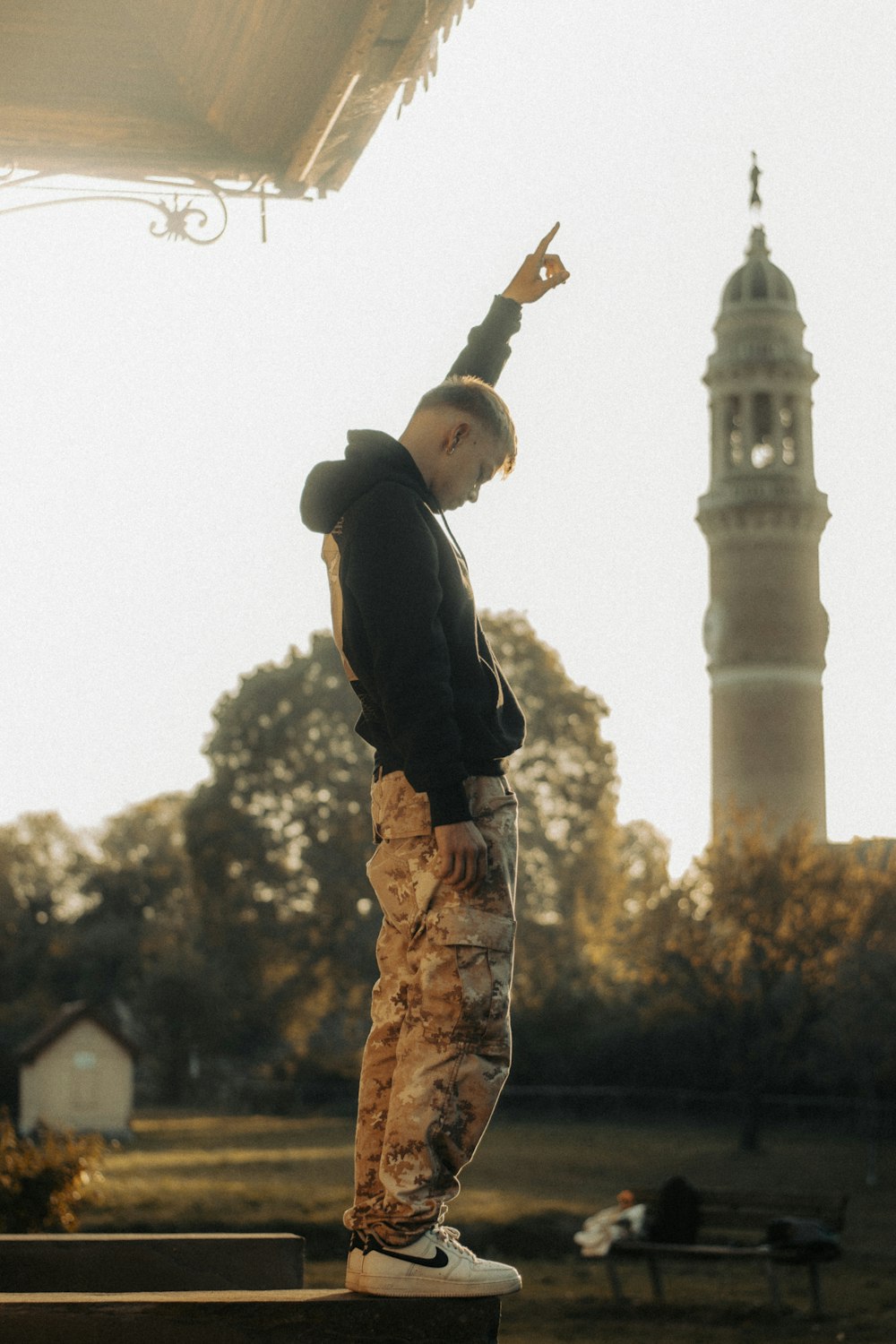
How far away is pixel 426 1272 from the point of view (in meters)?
4.34

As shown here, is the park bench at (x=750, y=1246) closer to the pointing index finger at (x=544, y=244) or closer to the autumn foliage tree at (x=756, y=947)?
the pointing index finger at (x=544, y=244)

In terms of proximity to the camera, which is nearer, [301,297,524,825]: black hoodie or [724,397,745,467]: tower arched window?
[301,297,524,825]: black hoodie

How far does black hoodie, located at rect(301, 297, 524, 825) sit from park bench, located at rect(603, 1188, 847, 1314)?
14102 millimetres

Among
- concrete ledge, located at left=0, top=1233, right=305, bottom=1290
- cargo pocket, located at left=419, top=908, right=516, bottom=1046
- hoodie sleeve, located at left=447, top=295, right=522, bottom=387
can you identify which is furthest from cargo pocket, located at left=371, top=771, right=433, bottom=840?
concrete ledge, located at left=0, top=1233, right=305, bottom=1290

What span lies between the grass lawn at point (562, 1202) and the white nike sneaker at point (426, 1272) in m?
11.6

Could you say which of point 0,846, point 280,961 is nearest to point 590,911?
point 280,961

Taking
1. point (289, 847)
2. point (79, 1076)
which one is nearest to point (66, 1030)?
point (79, 1076)

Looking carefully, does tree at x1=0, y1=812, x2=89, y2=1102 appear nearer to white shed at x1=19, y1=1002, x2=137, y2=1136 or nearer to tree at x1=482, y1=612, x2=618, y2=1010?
white shed at x1=19, y1=1002, x2=137, y2=1136

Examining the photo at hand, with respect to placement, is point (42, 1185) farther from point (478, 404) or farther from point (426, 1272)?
point (478, 404)

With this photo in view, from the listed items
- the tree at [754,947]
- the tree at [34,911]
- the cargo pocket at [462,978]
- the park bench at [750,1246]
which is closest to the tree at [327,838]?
the tree at [754,947]

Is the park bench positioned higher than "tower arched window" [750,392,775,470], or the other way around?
"tower arched window" [750,392,775,470]

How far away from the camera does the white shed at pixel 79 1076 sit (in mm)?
40375

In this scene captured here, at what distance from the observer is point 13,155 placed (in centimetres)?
663

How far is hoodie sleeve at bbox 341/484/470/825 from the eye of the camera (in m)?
4.42
